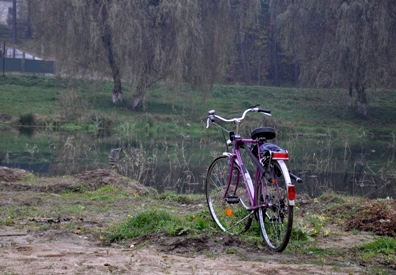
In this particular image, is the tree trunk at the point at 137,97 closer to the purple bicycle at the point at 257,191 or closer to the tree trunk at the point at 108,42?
the tree trunk at the point at 108,42

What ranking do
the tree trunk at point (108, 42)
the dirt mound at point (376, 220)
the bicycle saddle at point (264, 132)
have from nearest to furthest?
1. the bicycle saddle at point (264, 132)
2. the dirt mound at point (376, 220)
3. the tree trunk at point (108, 42)

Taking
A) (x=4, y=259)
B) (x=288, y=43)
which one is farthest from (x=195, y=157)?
(x=288, y=43)

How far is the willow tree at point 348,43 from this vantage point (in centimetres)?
3231

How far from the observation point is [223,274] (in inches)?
154

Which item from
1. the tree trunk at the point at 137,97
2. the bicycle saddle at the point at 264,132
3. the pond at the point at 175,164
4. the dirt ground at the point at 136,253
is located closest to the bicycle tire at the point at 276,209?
the dirt ground at the point at 136,253

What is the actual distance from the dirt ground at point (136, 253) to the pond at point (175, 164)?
570 centimetres

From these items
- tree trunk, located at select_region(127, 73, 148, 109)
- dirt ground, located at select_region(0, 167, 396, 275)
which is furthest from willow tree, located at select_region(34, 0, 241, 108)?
dirt ground, located at select_region(0, 167, 396, 275)

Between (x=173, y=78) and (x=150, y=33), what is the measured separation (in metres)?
2.73

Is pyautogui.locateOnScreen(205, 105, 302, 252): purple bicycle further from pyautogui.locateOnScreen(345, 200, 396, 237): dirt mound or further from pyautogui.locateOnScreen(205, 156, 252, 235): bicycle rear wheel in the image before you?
pyautogui.locateOnScreen(345, 200, 396, 237): dirt mound

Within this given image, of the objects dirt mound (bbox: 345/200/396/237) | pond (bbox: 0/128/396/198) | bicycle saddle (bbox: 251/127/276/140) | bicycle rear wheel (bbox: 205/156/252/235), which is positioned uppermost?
bicycle saddle (bbox: 251/127/276/140)

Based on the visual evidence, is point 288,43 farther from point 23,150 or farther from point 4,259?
point 4,259

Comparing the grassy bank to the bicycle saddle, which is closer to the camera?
the bicycle saddle

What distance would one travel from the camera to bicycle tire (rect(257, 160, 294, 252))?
4621 mm

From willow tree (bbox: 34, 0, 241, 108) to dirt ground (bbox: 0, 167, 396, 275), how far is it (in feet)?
79.2
